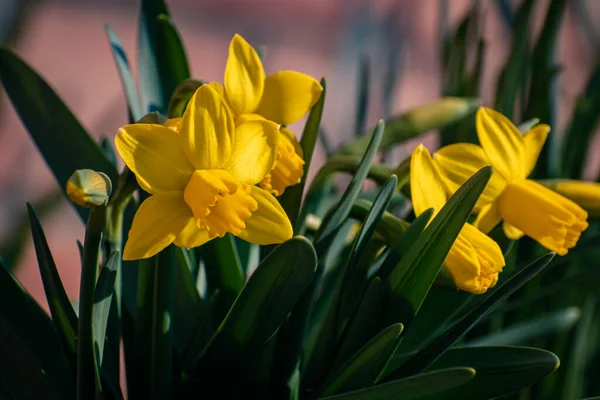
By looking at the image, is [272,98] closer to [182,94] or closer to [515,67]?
[182,94]

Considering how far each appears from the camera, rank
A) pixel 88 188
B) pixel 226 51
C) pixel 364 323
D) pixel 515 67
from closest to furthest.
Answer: pixel 88 188, pixel 364 323, pixel 515 67, pixel 226 51

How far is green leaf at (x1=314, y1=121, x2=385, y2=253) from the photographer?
13.5 inches

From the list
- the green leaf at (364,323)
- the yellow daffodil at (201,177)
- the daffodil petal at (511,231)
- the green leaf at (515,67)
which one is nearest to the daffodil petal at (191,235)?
the yellow daffodil at (201,177)

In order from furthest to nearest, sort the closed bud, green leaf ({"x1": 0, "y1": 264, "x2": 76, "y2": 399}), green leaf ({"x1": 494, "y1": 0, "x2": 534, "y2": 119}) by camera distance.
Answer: green leaf ({"x1": 494, "y1": 0, "x2": 534, "y2": 119}) < green leaf ({"x1": 0, "y1": 264, "x2": 76, "y2": 399}) < the closed bud

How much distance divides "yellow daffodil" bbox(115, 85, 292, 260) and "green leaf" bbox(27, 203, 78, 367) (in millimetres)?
79

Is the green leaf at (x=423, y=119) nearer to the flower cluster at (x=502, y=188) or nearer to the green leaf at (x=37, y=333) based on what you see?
the flower cluster at (x=502, y=188)

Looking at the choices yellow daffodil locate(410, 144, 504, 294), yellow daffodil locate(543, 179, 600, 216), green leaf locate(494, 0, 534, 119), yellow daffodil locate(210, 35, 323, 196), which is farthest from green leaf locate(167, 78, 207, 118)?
green leaf locate(494, 0, 534, 119)

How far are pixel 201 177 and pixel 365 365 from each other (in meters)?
0.13

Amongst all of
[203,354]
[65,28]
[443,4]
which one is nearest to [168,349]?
[203,354]

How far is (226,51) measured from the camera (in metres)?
1.37

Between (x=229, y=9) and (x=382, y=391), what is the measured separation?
117cm

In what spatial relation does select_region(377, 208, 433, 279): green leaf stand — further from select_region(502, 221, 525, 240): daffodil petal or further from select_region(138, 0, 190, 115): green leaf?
select_region(138, 0, 190, 115): green leaf

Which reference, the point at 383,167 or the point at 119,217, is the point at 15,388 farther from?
the point at 383,167

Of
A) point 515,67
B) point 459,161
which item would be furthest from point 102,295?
point 515,67
